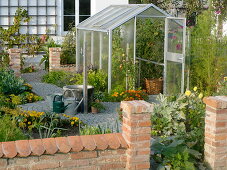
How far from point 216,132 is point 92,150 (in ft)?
5.16

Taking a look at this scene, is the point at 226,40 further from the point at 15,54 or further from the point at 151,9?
the point at 15,54

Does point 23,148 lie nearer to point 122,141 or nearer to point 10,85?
point 122,141

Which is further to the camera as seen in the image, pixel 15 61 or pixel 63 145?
pixel 15 61

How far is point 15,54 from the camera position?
1392 centimetres

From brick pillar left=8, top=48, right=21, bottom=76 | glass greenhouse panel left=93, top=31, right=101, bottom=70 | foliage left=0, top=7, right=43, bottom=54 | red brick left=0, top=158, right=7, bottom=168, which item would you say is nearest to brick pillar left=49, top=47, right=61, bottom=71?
brick pillar left=8, top=48, right=21, bottom=76

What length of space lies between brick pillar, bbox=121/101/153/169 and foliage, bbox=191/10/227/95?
6165 millimetres

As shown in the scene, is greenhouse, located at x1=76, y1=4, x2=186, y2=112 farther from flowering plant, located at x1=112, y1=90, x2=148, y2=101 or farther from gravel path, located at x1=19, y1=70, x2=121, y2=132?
gravel path, located at x1=19, y1=70, x2=121, y2=132

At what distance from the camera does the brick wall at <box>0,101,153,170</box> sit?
5.59m

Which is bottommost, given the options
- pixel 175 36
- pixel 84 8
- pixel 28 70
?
pixel 28 70

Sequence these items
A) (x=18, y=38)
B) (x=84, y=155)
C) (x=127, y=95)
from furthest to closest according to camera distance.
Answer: (x=18, y=38)
(x=127, y=95)
(x=84, y=155)

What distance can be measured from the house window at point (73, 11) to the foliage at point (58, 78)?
563 cm

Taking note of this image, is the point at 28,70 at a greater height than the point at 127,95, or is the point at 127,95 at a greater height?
the point at 28,70

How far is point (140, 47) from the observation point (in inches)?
504

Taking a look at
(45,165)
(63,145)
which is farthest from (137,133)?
(45,165)
